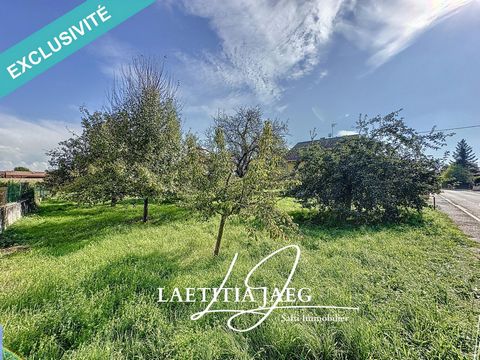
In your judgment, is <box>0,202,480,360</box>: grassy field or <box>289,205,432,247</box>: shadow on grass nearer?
<box>0,202,480,360</box>: grassy field

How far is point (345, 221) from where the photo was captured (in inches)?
376

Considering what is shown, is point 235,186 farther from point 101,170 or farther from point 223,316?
point 101,170

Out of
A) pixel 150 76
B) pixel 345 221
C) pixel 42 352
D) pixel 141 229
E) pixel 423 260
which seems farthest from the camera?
pixel 150 76

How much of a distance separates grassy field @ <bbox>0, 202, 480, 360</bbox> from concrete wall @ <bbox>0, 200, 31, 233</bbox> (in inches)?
137

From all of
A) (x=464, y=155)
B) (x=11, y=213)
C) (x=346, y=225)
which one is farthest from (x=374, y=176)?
(x=464, y=155)

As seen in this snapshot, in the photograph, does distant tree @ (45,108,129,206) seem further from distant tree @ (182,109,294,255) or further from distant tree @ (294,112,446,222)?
distant tree @ (294,112,446,222)

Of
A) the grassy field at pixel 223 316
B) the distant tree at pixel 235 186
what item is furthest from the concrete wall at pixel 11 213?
the distant tree at pixel 235 186

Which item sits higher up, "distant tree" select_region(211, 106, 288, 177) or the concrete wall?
"distant tree" select_region(211, 106, 288, 177)

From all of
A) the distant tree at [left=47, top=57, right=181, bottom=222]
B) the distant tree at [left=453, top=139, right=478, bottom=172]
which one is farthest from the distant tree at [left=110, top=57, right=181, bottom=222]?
the distant tree at [left=453, top=139, right=478, bottom=172]

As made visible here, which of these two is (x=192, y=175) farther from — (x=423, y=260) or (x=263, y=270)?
(x=423, y=260)

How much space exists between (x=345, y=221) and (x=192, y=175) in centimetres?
693

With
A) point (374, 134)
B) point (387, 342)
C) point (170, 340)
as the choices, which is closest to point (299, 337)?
point (387, 342)

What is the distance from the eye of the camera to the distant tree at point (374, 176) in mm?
9039

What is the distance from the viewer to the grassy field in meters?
2.54
